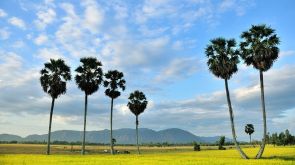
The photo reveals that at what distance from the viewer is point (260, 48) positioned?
65500mm

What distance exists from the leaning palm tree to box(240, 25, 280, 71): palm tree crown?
2.49m

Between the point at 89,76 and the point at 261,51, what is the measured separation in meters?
39.3

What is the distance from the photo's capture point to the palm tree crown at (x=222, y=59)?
230ft

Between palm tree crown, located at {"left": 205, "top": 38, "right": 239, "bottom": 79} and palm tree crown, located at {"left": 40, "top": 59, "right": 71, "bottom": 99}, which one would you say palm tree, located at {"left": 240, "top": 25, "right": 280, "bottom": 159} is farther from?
palm tree crown, located at {"left": 40, "top": 59, "right": 71, "bottom": 99}

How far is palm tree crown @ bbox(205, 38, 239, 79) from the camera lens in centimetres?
7000

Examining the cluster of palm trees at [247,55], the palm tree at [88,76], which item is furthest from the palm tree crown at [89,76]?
the cluster of palm trees at [247,55]

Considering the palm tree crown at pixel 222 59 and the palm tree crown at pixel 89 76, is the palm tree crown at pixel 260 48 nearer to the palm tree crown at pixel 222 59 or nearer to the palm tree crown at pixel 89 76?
the palm tree crown at pixel 222 59

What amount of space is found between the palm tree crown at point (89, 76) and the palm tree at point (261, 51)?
114ft

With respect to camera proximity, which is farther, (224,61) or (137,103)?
(137,103)

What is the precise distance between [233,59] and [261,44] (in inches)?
250

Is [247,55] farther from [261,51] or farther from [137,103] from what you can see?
[137,103]

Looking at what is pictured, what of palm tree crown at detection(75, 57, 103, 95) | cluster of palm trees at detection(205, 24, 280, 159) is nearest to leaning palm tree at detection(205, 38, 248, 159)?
cluster of palm trees at detection(205, 24, 280, 159)

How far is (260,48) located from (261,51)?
2.29 feet

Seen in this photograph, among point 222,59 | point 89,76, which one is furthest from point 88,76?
point 222,59
